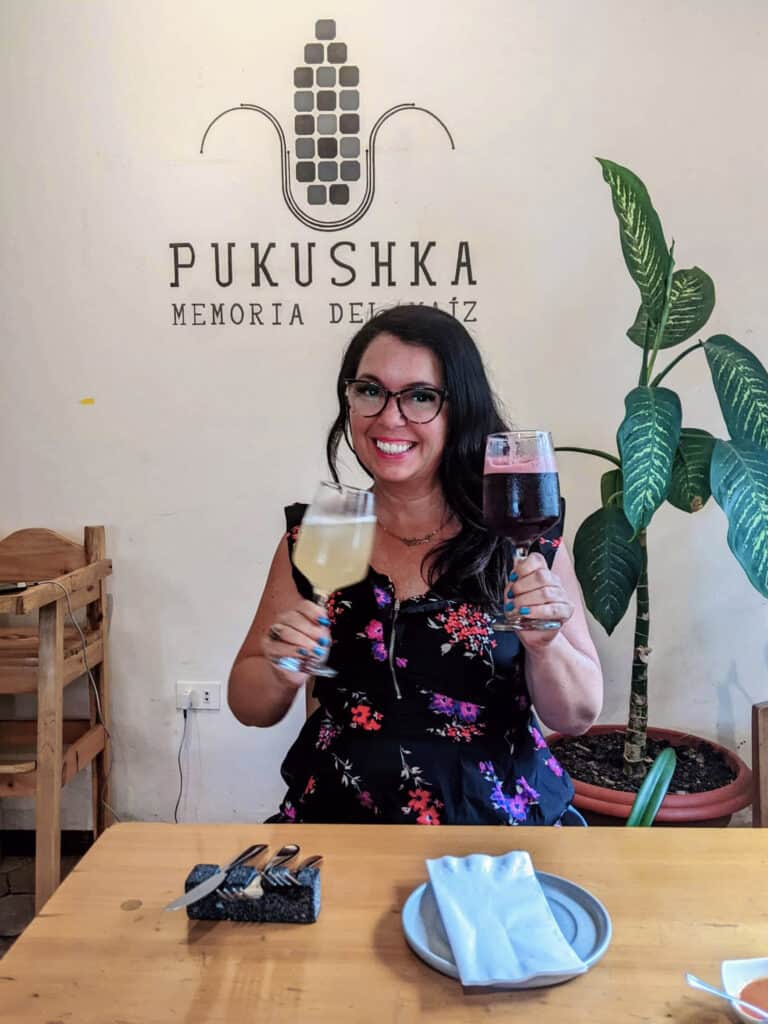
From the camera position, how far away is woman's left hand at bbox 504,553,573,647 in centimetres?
100

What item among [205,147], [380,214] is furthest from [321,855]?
[205,147]

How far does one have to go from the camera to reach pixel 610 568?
181cm

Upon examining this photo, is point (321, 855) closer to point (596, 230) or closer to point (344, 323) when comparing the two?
point (344, 323)

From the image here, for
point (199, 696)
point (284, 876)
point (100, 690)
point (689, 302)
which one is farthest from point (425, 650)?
point (100, 690)

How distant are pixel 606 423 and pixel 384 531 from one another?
110 centimetres

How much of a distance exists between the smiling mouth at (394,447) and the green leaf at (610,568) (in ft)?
2.24

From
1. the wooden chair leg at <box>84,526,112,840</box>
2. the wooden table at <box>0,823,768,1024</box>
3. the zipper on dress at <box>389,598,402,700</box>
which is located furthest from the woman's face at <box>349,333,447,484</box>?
the wooden chair leg at <box>84,526,112,840</box>

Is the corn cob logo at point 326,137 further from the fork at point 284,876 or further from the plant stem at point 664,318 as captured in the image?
the fork at point 284,876

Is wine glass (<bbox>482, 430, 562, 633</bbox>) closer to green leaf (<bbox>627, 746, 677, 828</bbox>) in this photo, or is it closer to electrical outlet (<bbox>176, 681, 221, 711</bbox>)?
green leaf (<bbox>627, 746, 677, 828</bbox>)

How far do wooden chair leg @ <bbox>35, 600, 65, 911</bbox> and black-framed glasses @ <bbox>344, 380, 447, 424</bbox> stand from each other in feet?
3.55

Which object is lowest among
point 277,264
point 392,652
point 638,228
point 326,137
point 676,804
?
point 676,804

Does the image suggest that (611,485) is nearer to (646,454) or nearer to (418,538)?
(646,454)

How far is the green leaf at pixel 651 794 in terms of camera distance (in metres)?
1.33

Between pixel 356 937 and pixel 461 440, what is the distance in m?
0.82
